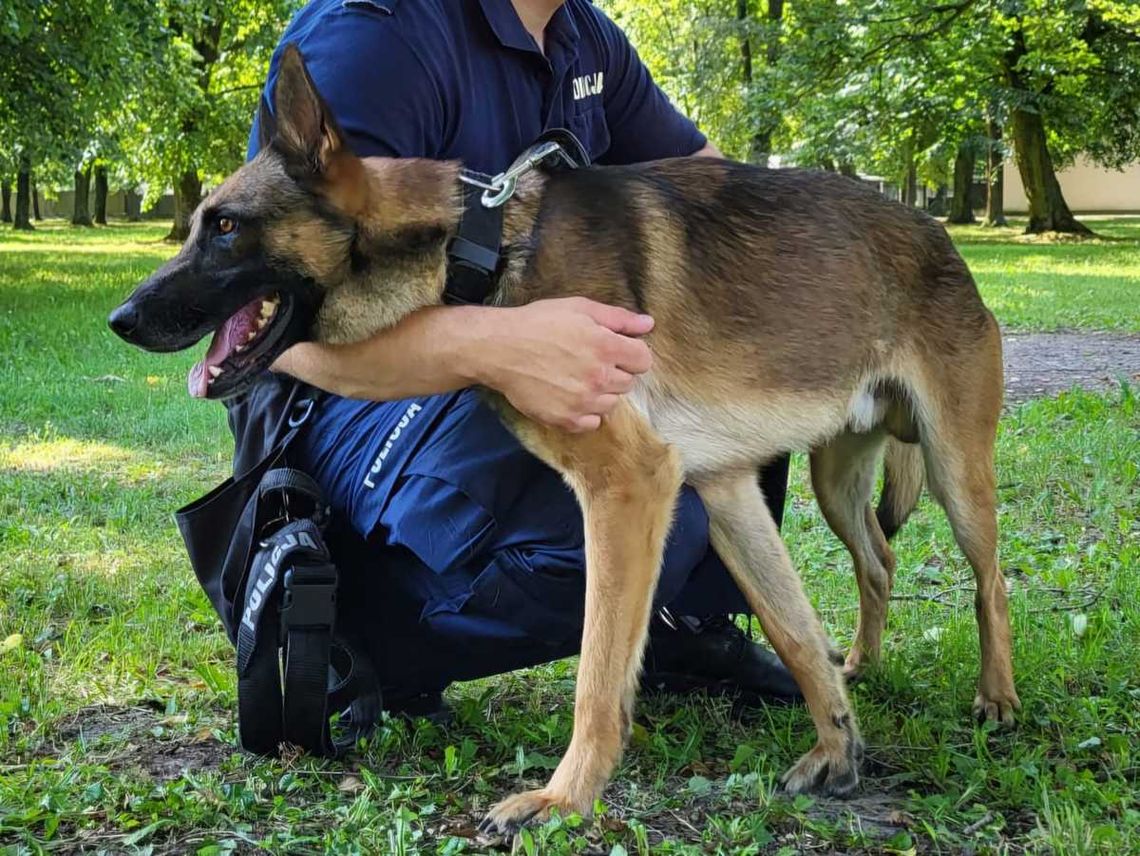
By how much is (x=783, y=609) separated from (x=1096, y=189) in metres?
53.4

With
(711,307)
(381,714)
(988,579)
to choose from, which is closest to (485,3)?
(711,307)

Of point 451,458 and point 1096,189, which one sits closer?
point 451,458

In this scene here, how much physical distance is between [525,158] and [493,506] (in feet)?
2.63

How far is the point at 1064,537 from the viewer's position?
4.47 m

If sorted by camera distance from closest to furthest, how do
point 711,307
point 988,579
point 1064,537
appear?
point 711,307, point 988,579, point 1064,537

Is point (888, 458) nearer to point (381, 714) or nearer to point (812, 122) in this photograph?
point (381, 714)

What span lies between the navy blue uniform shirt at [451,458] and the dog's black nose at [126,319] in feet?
2.04

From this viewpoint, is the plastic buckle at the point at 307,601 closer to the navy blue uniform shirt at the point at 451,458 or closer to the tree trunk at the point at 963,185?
the navy blue uniform shirt at the point at 451,458

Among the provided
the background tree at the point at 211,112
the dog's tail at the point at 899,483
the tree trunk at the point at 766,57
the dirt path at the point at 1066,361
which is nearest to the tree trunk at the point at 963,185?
the tree trunk at the point at 766,57

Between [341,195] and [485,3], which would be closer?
[341,195]

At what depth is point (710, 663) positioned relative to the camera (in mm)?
3311

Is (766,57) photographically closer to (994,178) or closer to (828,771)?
(994,178)

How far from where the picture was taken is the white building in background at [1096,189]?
49.4 m

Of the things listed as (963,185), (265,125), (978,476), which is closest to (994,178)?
(963,185)
